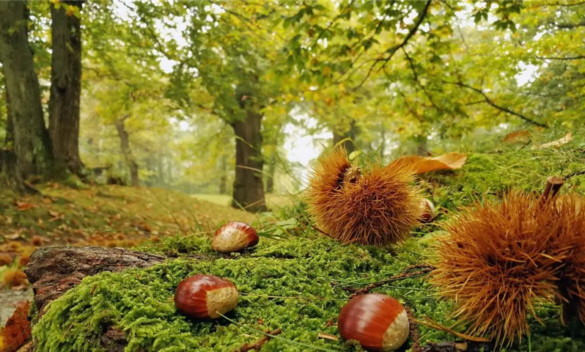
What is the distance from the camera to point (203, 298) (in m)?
1.03

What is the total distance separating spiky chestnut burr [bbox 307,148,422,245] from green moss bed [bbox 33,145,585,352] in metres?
0.07

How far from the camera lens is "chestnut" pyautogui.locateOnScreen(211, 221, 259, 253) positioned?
1.67 m

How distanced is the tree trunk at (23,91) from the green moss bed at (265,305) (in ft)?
20.3

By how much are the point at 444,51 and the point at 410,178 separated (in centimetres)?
377

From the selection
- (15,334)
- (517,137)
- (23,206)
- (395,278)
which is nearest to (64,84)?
(23,206)

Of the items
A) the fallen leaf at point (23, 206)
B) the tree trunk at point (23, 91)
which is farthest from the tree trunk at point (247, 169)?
the fallen leaf at point (23, 206)

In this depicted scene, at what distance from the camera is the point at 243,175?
12.9 meters

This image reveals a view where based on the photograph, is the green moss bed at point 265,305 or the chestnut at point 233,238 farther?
the chestnut at point 233,238

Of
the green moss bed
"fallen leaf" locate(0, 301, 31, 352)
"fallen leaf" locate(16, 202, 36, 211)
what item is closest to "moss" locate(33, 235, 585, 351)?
the green moss bed

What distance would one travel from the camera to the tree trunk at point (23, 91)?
604 centimetres

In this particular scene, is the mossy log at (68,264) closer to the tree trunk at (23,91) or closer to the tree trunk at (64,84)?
the tree trunk at (23,91)

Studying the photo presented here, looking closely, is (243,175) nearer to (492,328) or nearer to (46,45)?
(46,45)

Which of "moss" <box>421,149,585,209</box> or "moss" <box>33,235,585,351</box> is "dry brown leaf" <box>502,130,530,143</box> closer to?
"moss" <box>421,149,585,209</box>

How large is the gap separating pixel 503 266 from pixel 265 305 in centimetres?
66
